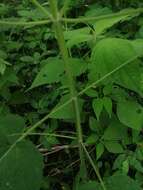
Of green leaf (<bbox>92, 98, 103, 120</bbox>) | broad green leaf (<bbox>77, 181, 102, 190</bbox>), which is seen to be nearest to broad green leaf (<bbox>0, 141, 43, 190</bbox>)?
broad green leaf (<bbox>77, 181, 102, 190</bbox>)

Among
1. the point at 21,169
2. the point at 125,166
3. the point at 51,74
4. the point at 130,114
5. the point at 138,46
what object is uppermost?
the point at 138,46

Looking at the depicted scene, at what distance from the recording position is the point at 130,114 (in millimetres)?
1822

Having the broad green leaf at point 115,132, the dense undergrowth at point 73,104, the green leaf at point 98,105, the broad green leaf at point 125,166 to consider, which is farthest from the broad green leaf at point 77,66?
the broad green leaf at point 125,166

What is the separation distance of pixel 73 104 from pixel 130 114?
0.98 feet

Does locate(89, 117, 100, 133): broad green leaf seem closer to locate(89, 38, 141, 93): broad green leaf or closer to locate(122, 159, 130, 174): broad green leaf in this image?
locate(122, 159, 130, 174): broad green leaf

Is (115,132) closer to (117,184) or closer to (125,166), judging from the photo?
(125,166)

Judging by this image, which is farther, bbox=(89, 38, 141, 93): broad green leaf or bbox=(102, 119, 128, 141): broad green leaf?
bbox=(102, 119, 128, 141): broad green leaf

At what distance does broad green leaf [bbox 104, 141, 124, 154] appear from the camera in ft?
6.21

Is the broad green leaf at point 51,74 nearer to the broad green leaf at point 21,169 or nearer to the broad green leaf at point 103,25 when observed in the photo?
the broad green leaf at point 103,25

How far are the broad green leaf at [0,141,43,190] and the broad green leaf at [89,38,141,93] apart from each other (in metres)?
0.35

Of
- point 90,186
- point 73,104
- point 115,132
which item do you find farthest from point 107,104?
point 90,186

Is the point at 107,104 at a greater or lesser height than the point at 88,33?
lesser

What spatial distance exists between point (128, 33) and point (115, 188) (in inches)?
48.0

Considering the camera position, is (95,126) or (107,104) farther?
(95,126)
